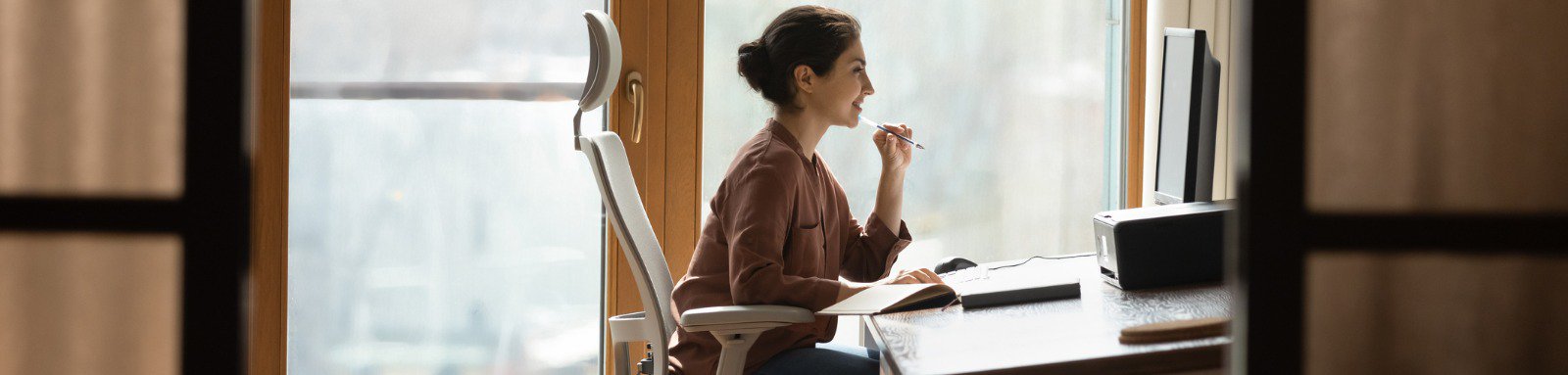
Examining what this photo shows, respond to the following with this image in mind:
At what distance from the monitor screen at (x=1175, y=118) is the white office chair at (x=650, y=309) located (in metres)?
0.76

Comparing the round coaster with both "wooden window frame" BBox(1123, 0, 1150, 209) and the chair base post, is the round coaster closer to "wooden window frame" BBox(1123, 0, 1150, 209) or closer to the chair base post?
the chair base post

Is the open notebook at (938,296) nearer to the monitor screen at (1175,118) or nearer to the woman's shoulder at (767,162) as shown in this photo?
the woman's shoulder at (767,162)

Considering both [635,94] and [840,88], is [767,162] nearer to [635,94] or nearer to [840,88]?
[840,88]

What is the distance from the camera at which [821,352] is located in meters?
1.75

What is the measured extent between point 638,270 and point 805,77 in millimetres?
442

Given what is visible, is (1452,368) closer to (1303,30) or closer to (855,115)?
(1303,30)

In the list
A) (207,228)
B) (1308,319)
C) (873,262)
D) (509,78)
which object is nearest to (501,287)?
(509,78)

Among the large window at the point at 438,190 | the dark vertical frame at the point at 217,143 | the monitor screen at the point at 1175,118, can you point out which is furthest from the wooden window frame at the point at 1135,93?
the dark vertical frame at the point at 217,143

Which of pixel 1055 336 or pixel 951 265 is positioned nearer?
pixel 1055 336

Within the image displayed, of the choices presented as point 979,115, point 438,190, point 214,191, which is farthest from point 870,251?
point 214,191

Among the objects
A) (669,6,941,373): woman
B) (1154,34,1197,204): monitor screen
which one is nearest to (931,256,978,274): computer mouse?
(669,6,941,373): woman

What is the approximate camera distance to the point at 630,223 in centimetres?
177

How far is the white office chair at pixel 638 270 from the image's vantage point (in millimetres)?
1608

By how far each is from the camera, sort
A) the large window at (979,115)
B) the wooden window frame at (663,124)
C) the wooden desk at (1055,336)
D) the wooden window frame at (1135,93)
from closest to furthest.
Answer: 1. the wooden desk at (1055,336)
2. the wooden window frame at (663,124)
3. the large window at (979,115)
4. the wooden window frame at (1135,93)
